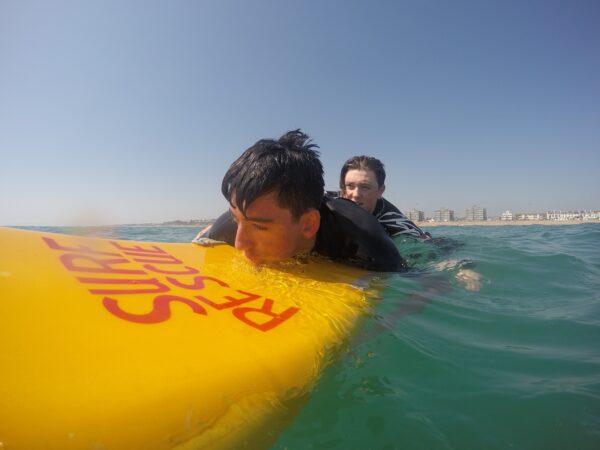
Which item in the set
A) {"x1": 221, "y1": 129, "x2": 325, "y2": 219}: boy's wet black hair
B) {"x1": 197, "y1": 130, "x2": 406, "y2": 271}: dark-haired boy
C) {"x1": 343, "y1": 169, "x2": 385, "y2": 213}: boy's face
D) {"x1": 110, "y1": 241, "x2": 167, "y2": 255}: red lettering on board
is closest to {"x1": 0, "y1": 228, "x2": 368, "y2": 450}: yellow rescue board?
{"x1": 110, "y1": 241, "x2": 167, "y2": 255}: red lettering on board

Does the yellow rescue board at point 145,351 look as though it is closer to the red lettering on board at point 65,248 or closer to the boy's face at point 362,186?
the red lettering on board at point 65,248

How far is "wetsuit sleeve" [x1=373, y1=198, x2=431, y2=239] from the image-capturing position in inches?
179

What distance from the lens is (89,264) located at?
62.5 inches

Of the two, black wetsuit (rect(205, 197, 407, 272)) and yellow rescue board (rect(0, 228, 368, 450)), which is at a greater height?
black wetsuit (rect(205, 197, 407, 272))

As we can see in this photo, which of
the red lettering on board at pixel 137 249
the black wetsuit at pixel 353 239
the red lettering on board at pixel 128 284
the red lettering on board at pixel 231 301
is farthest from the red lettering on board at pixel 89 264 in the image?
the black wetsuit at pixel 353 239

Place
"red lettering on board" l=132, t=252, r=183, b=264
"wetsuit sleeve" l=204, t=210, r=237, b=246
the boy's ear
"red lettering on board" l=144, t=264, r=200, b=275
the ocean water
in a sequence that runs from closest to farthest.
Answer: the ocean water
"red lettering on board" l=144, t=264, r=200, b=275
"red lettering on board" l=132, t=252, r=183, b=264
the boy's ear
"wetsuit sleeve" l=204, t=210, r=237, b=246

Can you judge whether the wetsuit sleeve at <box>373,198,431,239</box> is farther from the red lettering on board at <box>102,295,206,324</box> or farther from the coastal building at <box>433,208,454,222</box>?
the coastal building at <box>433,208,454,222</box>

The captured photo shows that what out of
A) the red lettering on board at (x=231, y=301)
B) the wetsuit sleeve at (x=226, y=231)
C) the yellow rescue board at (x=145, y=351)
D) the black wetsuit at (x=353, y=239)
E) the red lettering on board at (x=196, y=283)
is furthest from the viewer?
the wetsuit sleeve at (x=226, y=231)

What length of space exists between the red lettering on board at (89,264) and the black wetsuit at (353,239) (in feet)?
4.45

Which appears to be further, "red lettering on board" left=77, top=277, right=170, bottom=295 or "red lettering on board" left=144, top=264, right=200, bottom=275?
"red lettering on board" left=144, top=264, right=200, bottom=275

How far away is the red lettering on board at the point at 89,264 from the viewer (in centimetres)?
150

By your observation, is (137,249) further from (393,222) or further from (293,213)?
(393,222)

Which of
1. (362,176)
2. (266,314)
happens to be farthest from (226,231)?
(362,176)

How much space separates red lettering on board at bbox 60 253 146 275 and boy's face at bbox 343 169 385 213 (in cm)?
310
